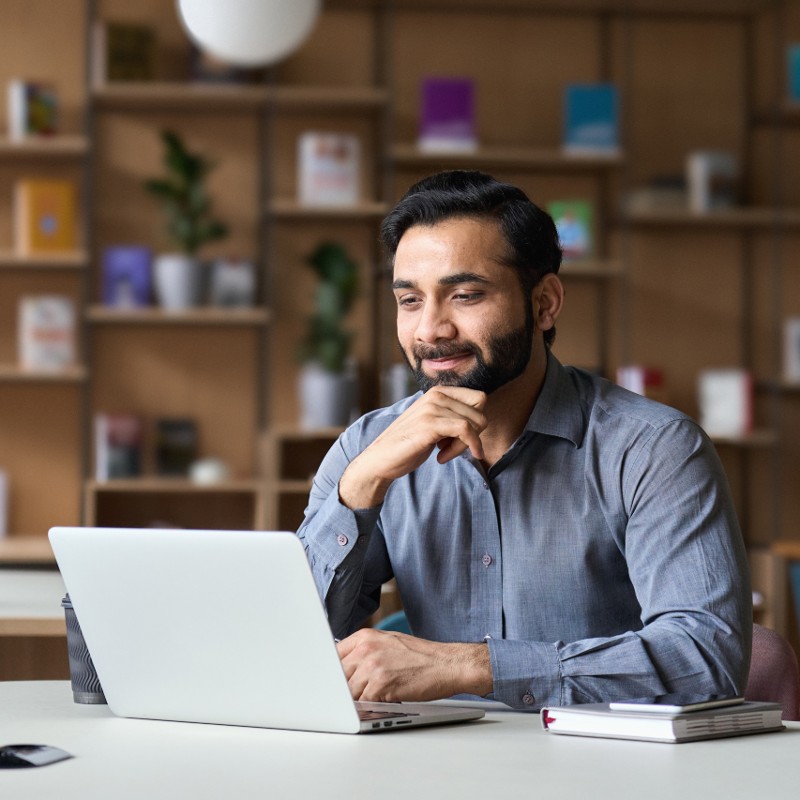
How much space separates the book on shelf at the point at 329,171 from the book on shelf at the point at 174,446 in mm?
934

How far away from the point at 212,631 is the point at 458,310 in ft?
2.28

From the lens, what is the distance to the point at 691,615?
1.59 m

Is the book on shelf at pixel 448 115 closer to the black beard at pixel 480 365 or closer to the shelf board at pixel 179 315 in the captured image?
the shelf board at pixel 179 315

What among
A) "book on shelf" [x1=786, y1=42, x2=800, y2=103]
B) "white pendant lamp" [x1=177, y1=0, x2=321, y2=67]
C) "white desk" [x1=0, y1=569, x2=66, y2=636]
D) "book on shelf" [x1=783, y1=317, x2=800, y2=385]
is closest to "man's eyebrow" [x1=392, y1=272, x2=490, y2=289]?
"white desk" [x1=0, y1=569, x2=66, y2=636]

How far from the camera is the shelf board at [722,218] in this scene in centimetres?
491

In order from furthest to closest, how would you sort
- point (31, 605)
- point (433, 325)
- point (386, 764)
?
point (31, 605), point (433, 325), point (386, 764)

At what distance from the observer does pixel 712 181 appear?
4.96 m

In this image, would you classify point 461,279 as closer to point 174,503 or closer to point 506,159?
point 506,159

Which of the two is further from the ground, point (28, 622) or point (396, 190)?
point (396, 190)

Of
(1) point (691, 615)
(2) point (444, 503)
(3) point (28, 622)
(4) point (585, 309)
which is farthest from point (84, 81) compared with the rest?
(1) point (691, 615)

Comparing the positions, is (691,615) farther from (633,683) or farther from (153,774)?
(153,774)

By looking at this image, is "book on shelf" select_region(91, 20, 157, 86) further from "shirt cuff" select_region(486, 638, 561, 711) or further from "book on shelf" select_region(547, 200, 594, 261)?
"shirt cuff" select_region(486, 638, 561, 711)

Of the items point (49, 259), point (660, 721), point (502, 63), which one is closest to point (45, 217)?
point (49, 259)

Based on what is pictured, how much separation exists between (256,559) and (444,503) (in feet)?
2.08
